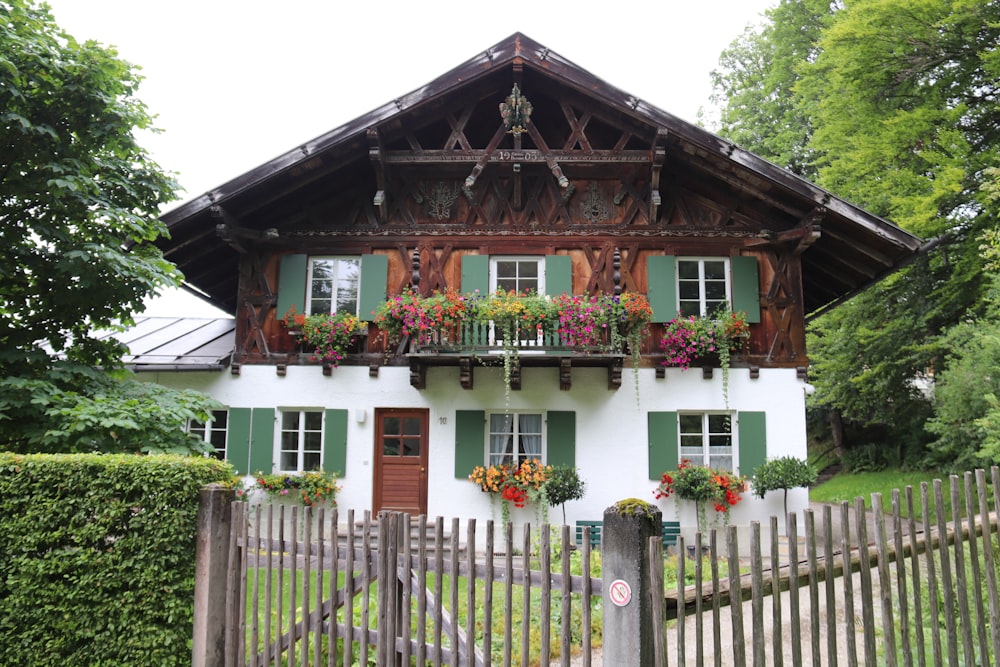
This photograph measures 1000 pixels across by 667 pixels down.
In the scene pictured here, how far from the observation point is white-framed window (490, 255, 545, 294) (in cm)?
1209

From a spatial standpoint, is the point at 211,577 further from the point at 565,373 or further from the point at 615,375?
the point at 615,375

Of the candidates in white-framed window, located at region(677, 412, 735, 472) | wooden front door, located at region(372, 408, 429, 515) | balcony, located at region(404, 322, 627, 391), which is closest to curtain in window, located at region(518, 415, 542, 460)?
balcony, located at region(404, 322, 627, 391)

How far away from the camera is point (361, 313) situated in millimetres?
11875

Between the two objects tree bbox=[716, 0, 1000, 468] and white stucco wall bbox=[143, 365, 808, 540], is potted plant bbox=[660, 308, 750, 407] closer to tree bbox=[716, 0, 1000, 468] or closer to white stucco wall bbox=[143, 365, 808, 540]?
white stucco wall bbox=[143, 365, 808, 540]

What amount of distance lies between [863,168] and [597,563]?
11187 millimetres

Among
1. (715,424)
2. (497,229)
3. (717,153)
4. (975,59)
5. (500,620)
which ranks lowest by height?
(500,620)

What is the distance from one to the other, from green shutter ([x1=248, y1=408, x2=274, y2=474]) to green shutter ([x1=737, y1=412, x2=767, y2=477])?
27.2ft

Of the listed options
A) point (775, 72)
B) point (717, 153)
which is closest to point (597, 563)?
point (717, 153)

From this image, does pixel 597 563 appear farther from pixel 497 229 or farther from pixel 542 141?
pixel 542 141

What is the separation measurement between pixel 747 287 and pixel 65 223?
10.4m

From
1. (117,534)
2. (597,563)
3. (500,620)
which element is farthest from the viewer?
(597,563)

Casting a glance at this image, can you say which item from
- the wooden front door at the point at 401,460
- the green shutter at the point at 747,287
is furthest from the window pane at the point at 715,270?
the wooden front door at the point at 401,460

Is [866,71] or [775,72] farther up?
[775,72]

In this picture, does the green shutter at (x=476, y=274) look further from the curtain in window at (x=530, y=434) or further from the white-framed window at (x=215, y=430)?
the white-framed window at (x=215, y=430)
